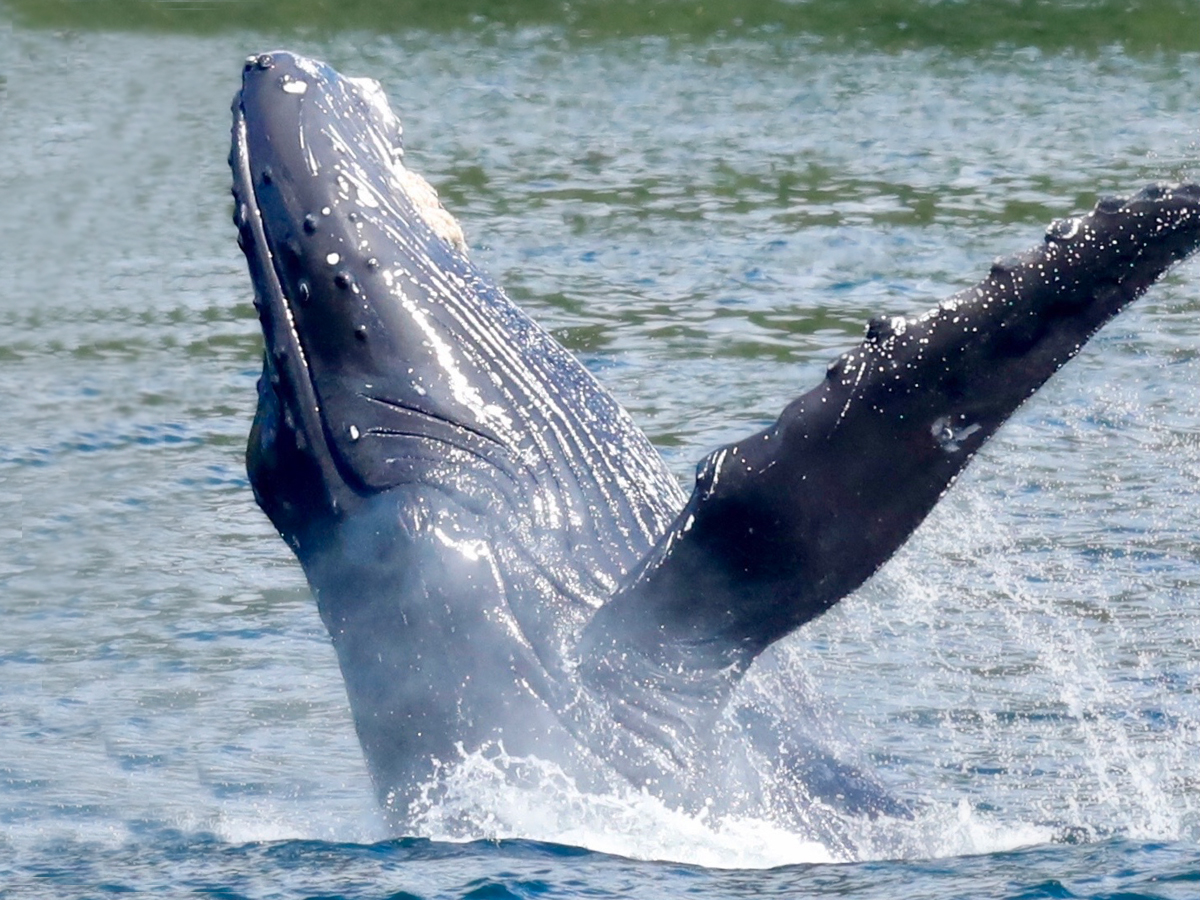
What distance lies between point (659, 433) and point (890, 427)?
9.46 m

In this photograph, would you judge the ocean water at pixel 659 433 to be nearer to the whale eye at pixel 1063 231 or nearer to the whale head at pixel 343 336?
the whale head at pixel 343 336

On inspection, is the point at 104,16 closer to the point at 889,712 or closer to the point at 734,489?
the point at 889,712

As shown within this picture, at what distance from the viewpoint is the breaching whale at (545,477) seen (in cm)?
714

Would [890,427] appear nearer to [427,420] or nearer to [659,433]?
[427,420]

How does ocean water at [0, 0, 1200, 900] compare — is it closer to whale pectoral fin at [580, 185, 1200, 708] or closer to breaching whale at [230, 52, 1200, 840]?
breaching whale at [230, 52, 1200, 840]

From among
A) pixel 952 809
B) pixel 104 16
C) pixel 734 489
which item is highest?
pixel 734 489

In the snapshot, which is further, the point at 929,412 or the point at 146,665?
the point at 146,665

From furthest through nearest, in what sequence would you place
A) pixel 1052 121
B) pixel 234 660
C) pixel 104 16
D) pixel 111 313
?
pixel 104 16
pixel 1052 121
pixel 111 313
pixel 234 660

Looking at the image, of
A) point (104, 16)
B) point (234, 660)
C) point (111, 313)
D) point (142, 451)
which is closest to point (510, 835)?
point (234, 660)

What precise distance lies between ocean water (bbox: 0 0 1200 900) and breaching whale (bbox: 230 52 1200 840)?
12.7 inches

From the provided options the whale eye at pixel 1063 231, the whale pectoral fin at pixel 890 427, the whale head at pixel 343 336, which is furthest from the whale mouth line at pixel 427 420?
the whale eye at pixel 1063 231

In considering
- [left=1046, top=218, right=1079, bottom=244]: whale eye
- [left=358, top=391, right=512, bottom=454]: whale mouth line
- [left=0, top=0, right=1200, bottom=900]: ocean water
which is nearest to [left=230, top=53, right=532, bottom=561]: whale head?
[left=358, top=391, right=512, bottom=454]: whale mouth line

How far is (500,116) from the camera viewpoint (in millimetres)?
32062

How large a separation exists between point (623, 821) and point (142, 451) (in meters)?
10.5
